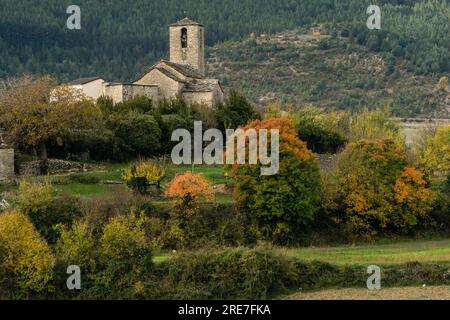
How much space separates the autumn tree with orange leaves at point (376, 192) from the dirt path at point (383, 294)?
817cm

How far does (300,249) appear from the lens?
135ft

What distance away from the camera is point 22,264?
33375 millimetres

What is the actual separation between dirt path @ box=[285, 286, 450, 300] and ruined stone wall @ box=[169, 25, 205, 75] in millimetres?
30959

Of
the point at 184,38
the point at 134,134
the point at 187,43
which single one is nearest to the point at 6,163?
the point at 134,134

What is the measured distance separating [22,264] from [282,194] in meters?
13.1

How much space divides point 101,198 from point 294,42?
245ft

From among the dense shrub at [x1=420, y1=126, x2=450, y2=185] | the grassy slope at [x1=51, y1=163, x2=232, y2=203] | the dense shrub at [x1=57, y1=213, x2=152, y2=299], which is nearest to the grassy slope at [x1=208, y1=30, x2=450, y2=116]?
the dense shrub at [x1=420, y1=126, x2=450, y2=185]

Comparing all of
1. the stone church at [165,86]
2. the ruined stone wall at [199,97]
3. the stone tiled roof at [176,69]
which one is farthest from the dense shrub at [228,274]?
the stone tiled roof at [176,69]

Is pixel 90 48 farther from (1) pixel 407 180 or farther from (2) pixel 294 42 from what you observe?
(1) pixel 407 180

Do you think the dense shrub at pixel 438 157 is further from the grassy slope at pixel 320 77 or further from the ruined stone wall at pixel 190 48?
the grassy slope at pixel 320 77

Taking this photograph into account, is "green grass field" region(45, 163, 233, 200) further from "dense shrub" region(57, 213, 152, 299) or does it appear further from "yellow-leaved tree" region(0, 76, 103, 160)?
"dense shrub" region(57, 213, 152, 299)

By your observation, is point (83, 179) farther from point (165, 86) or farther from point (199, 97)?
point (199, 97)

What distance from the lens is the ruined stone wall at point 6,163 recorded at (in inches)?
1745
